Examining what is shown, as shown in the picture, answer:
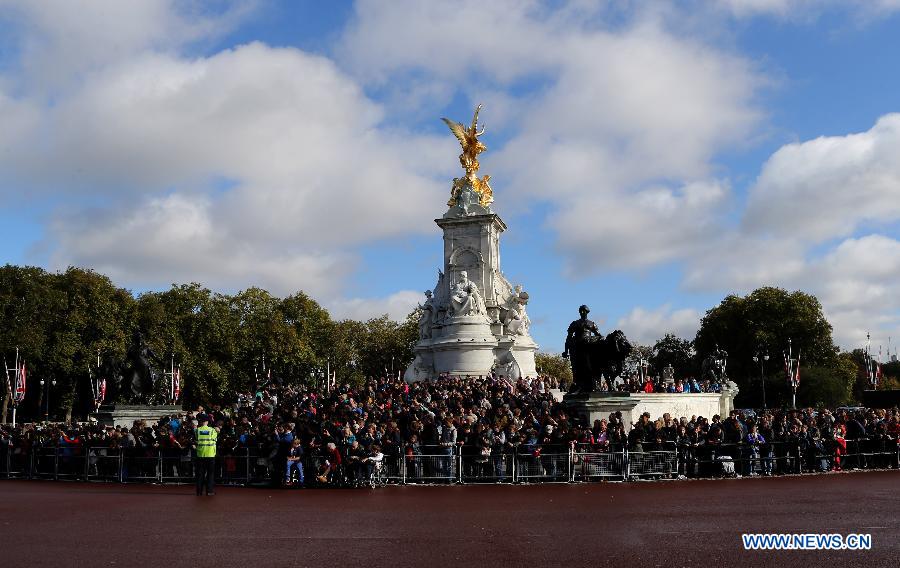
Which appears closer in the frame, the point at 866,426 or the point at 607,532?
the point at 607,532

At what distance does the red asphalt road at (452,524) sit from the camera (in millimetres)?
9930

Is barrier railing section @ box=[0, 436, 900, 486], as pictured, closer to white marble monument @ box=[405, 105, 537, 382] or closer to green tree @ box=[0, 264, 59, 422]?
white marble monument @ box=[405, 105, 537, 382]

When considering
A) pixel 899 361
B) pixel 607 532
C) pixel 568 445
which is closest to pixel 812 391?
pixel 568 445

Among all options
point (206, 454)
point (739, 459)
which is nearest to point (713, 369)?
point (739, 459)

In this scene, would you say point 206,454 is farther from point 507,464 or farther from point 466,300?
point 466,300

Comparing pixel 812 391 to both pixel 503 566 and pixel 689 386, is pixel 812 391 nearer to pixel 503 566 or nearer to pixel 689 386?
pixel 689 386

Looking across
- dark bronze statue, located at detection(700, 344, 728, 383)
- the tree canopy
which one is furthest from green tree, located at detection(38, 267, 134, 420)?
dark bronze statue, located at detection(700, 344, 728, 383)

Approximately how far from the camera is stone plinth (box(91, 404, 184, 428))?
2978cm

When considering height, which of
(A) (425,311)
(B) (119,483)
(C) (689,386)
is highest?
(A) (425,311)

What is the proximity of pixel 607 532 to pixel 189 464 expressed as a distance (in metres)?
12.9

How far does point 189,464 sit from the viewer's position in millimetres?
21594

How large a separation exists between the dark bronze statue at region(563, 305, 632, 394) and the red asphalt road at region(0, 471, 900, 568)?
18.3 ft

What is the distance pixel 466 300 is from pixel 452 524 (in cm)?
4132

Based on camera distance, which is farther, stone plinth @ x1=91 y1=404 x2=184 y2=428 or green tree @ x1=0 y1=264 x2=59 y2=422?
green tree @ x1=0 y1=264 x2=59 y2=422
